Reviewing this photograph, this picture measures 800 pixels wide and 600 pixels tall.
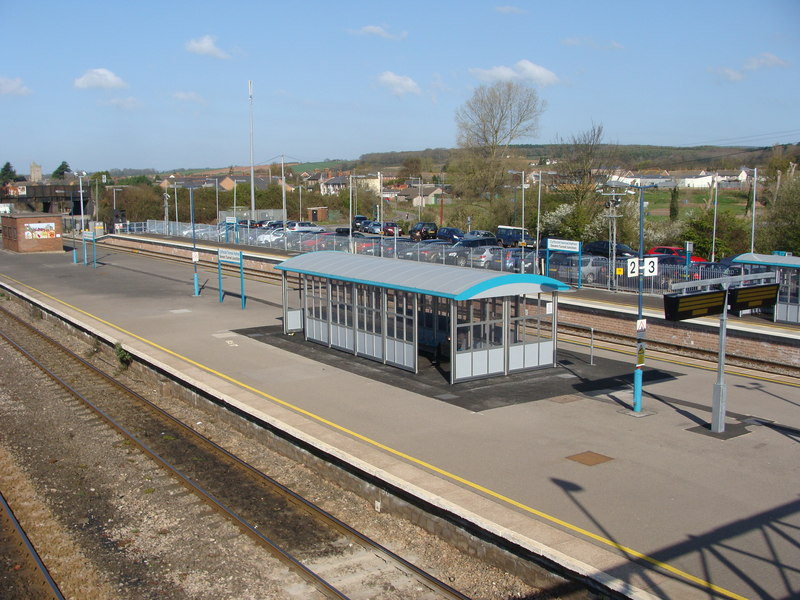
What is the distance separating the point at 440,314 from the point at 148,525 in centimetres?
998

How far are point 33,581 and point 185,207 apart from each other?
85.3 meters

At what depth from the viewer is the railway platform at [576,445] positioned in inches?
340

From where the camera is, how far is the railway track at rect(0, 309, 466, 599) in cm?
881

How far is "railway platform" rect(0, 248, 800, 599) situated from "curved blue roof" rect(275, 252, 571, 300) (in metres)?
2.14

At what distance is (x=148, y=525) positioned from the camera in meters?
10.5

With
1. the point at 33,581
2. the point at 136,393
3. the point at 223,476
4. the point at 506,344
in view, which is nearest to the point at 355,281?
the point at 506,344

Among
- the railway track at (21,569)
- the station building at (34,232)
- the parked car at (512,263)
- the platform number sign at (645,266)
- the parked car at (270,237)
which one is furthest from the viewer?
the station building at (34,232)

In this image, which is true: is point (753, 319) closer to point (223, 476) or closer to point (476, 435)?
point (476, 435)

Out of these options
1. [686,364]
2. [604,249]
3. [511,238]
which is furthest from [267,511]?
[511,238]

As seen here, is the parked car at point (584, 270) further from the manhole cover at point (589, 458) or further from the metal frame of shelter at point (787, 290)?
the manhole cover at point (589, 458)

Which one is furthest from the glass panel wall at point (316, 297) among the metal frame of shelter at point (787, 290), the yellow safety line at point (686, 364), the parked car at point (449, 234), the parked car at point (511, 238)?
the parked car at point (449, 234)

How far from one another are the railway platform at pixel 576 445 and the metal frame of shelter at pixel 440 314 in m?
0.56

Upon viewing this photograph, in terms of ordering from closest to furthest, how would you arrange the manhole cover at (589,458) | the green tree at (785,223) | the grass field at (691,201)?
1. the manhole cover at (589,458)
2. the green tree at (785,223)
3. the grass field at (691,201)

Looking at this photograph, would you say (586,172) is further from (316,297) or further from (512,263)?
(316,297)
